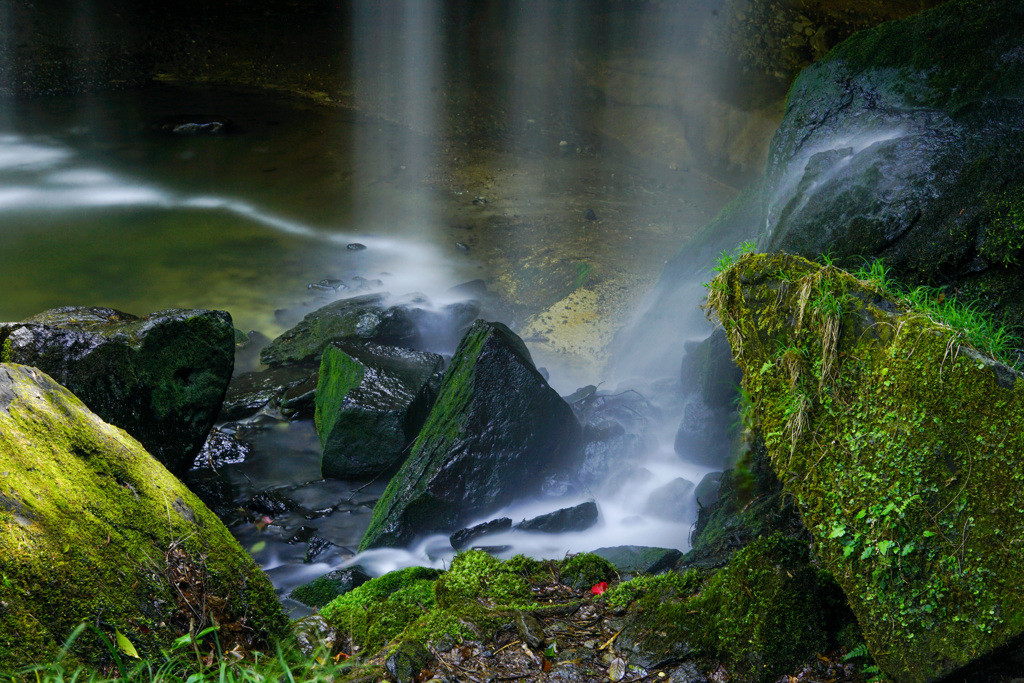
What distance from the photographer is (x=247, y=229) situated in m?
10.8

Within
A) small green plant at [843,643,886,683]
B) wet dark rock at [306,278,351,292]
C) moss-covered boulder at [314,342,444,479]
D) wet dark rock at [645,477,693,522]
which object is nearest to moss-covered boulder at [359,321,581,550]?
moss-covered boulder at [314,342,444,479]

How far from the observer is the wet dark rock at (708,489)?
4844mm

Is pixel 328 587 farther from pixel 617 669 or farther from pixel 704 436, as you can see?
pixel 704 436

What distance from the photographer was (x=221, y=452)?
248 inches

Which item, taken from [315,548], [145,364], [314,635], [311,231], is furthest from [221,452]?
[311,231]

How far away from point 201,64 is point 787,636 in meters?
18.5

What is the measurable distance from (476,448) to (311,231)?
6.90 m

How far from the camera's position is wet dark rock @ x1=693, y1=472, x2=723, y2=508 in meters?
4.84

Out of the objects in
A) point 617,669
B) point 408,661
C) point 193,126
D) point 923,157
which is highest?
point 193,126

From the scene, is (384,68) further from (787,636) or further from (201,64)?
(787,636)

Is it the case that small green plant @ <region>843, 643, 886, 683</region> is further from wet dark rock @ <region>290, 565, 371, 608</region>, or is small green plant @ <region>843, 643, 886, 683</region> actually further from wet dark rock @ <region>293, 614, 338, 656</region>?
wet dark rock @ <region>290, 565, 371, 608</region>

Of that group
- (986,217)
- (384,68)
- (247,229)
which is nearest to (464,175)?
(247,229)

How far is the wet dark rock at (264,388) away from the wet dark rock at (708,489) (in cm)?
389

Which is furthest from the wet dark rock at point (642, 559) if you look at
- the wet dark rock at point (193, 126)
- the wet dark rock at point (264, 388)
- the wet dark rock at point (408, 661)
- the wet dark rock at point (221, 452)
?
the wet dark rock at point (193, 126)
